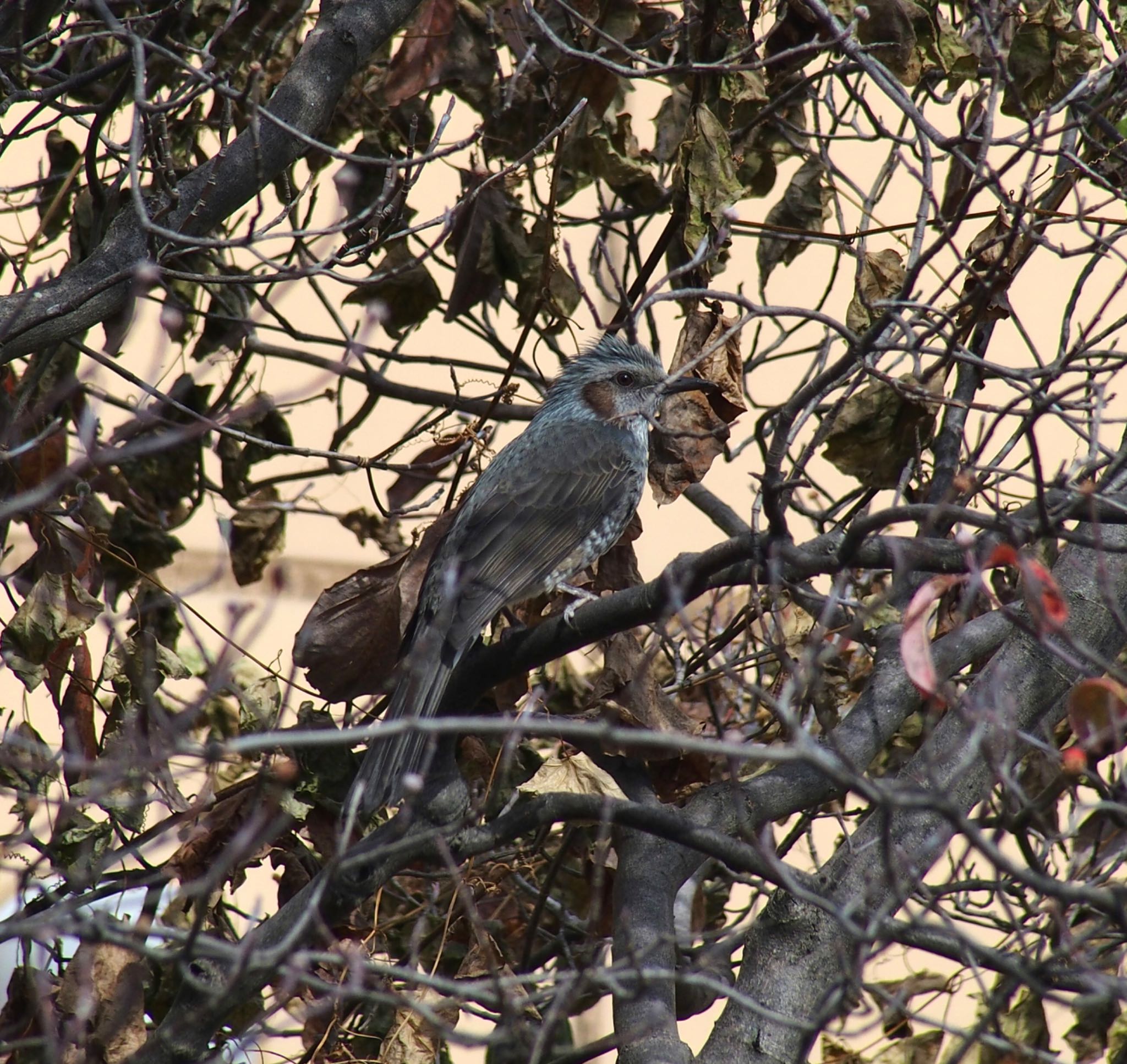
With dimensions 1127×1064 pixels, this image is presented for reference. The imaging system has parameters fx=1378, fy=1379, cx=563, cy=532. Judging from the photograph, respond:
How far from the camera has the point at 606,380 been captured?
6023mm

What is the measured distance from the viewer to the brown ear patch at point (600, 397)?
600cm

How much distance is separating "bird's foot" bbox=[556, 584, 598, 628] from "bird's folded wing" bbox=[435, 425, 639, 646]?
0.12m

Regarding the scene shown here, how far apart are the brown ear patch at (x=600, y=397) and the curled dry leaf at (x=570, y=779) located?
2210 mm

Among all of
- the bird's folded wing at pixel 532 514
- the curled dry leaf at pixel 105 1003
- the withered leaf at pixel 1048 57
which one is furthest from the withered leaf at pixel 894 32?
the curled dry leaf at pixel 105 1003

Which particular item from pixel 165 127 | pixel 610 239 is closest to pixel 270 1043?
pixel 165 127

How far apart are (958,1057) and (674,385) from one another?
2.88 metres

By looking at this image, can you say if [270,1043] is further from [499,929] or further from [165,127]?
[165,127]

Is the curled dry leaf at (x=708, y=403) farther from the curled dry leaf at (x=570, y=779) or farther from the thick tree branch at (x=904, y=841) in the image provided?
the thick tree branch at (x=904, y=841)

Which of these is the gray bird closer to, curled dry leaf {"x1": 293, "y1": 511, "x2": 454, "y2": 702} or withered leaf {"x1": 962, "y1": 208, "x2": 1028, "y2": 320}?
curled dry leaf {"x1": 293, "y1": 511, "x2": 454, "y2": 702}

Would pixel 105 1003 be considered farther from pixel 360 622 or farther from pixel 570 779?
pixel 570 779

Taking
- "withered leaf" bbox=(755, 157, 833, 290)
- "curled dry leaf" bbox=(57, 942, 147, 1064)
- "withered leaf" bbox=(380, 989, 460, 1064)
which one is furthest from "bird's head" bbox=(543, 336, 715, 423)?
"curled dry leaf" bbox=(57, 942, 147, 1064)

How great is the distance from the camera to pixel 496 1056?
11.9ft

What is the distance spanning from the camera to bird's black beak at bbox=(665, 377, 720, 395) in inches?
178

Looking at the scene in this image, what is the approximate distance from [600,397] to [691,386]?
1266mm
